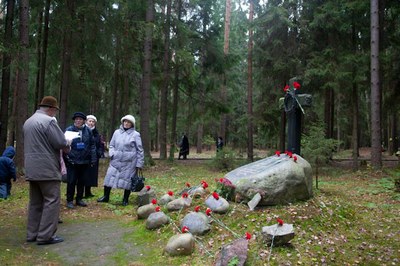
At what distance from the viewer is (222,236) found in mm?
5184

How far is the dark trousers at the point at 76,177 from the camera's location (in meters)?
7.31

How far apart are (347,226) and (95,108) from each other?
21.7 meters

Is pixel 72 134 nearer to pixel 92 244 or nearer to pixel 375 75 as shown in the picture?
pixel 92 244

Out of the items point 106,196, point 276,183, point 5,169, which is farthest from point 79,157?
point 276,183

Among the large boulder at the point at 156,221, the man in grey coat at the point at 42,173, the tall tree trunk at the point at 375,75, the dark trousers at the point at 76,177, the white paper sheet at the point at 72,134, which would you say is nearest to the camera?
the man in grey coat at the point at 42,173

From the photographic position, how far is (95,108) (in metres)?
25.4

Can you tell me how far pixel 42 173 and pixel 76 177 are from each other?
244cm

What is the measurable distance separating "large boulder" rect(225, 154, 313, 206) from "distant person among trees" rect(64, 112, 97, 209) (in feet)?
9.35

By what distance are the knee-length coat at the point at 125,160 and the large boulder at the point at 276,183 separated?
1.97m

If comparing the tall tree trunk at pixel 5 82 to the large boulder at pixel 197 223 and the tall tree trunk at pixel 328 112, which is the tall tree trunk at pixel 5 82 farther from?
the tall tree trunk at pixel 328 112

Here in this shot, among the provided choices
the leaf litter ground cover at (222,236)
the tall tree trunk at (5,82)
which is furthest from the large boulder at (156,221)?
the tall tree trunk at (5,82)

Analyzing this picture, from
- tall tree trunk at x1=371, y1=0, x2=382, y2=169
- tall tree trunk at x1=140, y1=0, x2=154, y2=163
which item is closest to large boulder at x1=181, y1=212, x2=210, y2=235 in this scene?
tall tree trunk at x1=371, y1=0, x2=382, y2=169

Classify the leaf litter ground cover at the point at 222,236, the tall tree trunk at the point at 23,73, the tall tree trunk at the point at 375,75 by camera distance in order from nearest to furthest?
the leaf litter ground cover at the point at 222,236
the tall tree trunk at the point at 23,73
the tall tree trunk at the point at 375,75

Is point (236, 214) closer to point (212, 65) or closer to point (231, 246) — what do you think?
point (231, 246)
